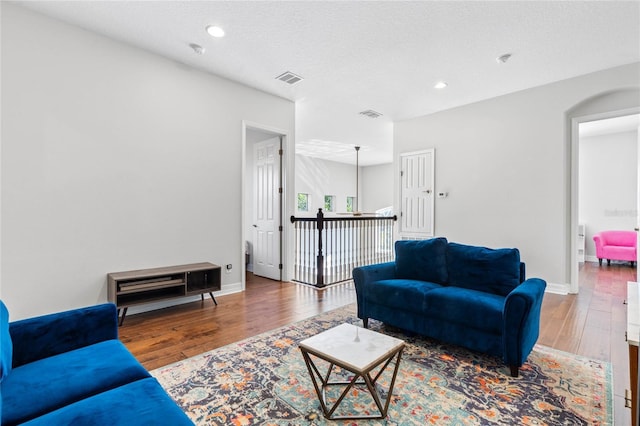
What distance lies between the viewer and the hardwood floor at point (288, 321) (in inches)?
101

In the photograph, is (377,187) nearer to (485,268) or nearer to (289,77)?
(289,77)

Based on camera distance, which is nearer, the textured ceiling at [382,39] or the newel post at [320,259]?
the textured ceiling at [382,39]

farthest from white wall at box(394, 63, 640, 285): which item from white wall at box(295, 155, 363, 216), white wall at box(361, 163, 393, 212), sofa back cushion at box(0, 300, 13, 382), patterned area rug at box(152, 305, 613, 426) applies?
white wall at box(361, 163, 393, 212)

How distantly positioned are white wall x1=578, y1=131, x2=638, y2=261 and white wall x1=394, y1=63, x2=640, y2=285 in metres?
3.89

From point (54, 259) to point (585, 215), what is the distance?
10.0m

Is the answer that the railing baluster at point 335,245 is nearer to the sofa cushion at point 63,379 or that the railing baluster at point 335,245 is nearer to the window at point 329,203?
the sofa cushion at point 63,379

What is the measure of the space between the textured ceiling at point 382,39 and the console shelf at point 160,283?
8.50 ft

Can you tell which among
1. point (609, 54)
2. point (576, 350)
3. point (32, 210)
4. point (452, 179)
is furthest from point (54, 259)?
point (609, 54)

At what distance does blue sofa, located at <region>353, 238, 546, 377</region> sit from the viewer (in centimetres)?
219

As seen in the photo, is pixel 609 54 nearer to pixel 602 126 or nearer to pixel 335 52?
pixel 335 52

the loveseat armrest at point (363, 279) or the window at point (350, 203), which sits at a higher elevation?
the window at point (350, 203)

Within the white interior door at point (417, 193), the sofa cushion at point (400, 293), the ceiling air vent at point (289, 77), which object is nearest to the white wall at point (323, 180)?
the white interior door at point (417, 193)

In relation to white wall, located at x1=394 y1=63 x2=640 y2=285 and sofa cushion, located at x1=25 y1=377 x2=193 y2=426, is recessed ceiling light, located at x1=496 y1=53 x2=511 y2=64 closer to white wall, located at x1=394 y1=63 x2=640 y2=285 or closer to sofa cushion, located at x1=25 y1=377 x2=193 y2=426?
white wall, located at x1=394 y1=63 x2=640 y2=285

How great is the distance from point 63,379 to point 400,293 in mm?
2392
